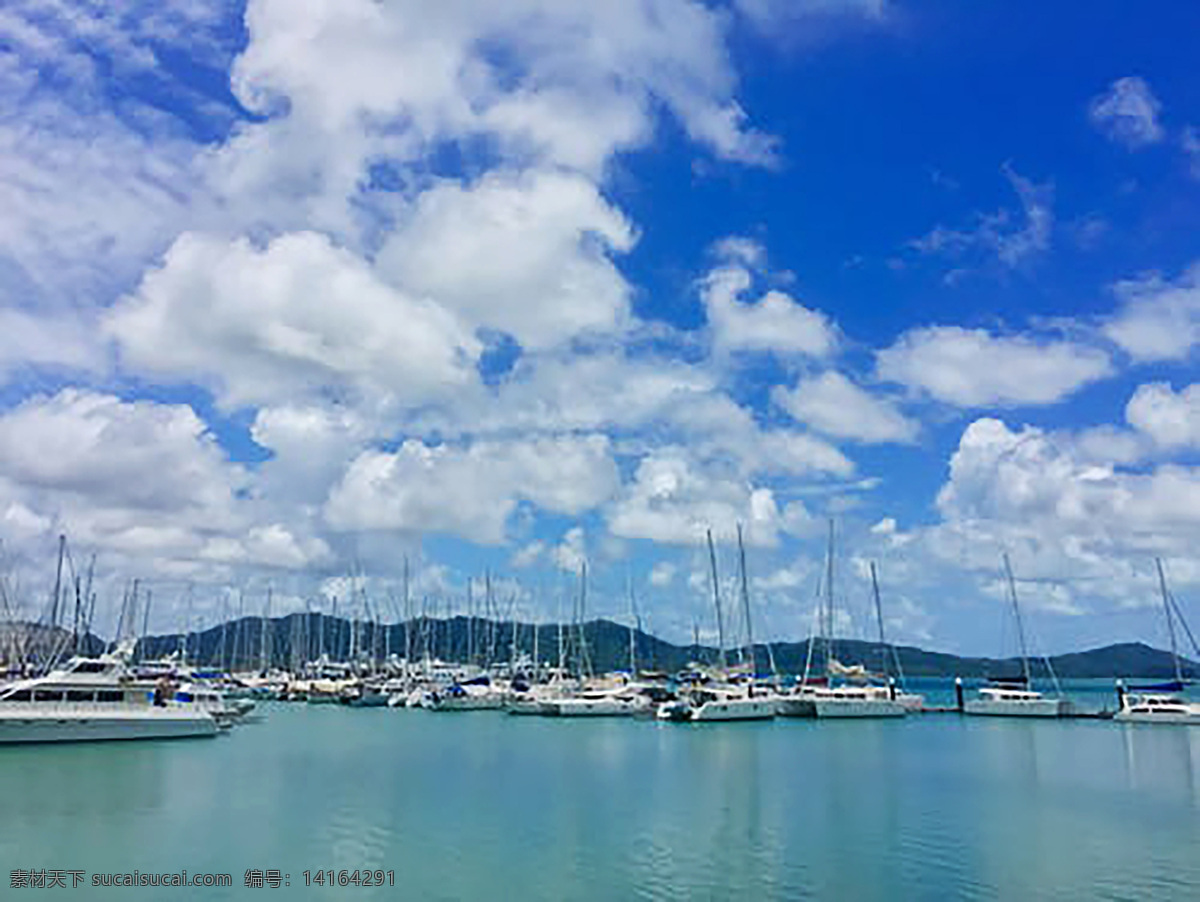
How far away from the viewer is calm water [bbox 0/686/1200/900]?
29.9 meters

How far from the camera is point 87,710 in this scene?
6438cm

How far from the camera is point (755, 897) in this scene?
27.7m

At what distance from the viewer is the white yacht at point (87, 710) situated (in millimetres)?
61625

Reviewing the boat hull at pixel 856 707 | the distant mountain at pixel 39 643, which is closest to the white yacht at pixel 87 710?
the distant mountain at pixel 39 643

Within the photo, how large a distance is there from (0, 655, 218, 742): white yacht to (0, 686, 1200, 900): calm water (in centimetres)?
172

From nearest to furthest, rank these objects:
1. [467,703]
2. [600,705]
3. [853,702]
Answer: [853,702] < [600,705] < [467,703]

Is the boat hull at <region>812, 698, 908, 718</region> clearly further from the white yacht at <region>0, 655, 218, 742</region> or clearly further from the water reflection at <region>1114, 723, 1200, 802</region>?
the white yacht at <region>0, 655, 218, 742</region>

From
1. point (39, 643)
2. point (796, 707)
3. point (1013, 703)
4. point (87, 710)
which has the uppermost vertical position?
point (39, 643)

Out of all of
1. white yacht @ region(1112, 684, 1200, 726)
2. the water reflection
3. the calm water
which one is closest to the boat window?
the calm water

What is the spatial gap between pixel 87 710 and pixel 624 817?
1658 inches

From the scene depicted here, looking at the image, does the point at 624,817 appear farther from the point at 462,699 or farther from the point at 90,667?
the point at 462,699

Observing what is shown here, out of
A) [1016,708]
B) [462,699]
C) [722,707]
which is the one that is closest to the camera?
[722,707]

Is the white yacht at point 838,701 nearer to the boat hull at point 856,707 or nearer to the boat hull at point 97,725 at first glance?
the boat hull at point 856,707

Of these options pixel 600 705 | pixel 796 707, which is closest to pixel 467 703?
pixel 600 705
